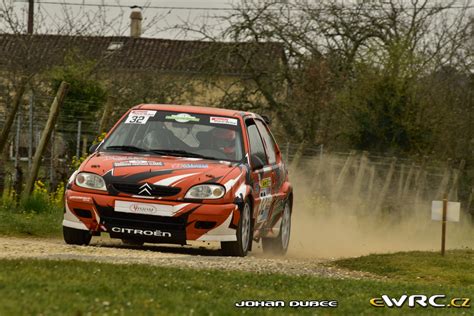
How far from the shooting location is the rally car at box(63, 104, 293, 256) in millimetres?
13367

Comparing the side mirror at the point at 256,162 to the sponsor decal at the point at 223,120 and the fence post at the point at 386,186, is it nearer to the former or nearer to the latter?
the sponsor decal at the point at 223,120

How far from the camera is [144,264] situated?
11.2 m

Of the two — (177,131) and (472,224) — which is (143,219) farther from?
(472,224)

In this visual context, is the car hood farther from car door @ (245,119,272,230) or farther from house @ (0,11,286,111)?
house @ (0,11,286,111)

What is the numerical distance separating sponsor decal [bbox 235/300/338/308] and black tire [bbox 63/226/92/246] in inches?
196

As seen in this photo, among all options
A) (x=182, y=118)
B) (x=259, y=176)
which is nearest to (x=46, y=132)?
(x=182, y=118)

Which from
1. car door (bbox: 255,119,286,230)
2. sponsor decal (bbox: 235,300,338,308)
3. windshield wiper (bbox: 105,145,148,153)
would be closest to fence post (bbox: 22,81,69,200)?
car door (bbox: 255,119,286,230)

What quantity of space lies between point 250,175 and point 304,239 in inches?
258

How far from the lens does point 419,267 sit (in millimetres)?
14523

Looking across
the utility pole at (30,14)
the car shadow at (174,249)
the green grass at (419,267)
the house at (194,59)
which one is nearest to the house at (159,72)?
the house at (194,59)

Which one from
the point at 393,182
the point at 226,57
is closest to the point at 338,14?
the point at 226,57

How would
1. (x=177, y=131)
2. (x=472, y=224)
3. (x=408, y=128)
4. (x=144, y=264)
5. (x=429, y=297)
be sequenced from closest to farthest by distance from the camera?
(x=429, y=297)
(x=144, y=264)
(x=177, y=131)
(x=472, y=224)
(x=408, y=128)

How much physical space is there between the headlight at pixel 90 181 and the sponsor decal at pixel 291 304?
454 cm

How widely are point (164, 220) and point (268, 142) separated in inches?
122
